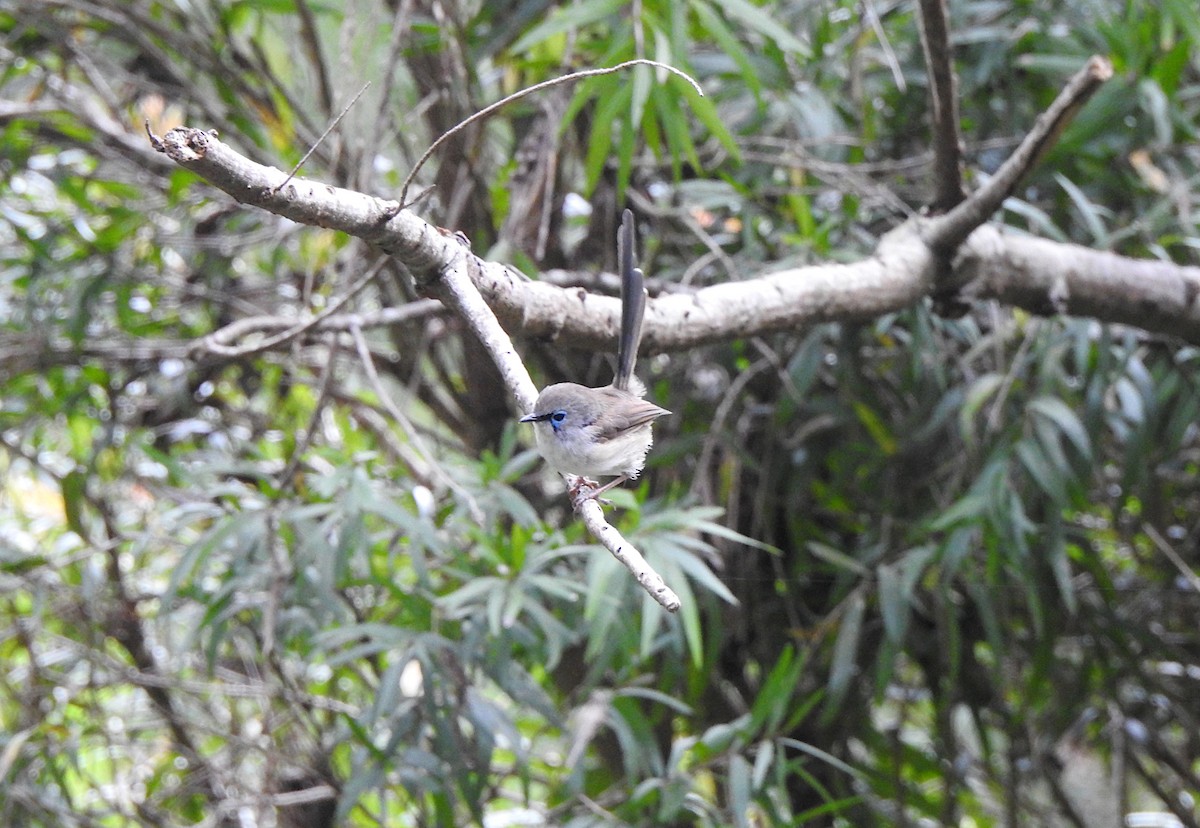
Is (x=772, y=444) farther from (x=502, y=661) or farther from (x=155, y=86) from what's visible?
(x=155, y=86)

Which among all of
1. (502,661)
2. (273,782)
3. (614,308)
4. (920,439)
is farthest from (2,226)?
(920,439)

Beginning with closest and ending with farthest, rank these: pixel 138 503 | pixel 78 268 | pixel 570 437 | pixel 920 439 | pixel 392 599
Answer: pixel 570 437 → pixel 392 599 → pixel 920 439 → pixel 78 268 → pixel 138 503

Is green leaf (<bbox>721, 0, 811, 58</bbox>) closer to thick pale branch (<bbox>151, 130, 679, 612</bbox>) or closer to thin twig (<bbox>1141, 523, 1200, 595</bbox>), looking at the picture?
thick pale branch (<bbox>151, 130, 679, 612</bbox>)

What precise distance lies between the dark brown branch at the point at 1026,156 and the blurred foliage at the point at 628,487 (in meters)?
0.48

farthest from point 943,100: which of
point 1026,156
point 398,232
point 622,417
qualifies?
point 398,232

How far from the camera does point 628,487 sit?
3.23 m

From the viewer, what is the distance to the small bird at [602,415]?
162 centimetres

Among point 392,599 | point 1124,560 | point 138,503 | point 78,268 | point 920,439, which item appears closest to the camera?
point 392,599

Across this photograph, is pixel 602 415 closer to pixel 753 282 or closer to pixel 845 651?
pixel 753 282

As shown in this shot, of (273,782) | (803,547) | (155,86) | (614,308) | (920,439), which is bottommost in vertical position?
(273,782)

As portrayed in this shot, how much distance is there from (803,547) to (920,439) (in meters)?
0.48

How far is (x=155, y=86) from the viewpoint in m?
3.07

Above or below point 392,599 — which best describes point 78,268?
above

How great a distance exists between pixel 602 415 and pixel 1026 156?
1.03 m
